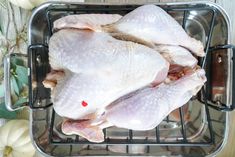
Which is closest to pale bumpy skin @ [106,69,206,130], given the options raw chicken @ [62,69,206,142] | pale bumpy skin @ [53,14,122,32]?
raw chicken @ [62,69,206,142]

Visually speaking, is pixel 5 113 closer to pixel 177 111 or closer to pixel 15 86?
pixel 15 86

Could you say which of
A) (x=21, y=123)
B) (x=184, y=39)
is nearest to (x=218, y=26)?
(x=184, y=39)

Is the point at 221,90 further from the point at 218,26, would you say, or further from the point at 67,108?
the point at 67,108

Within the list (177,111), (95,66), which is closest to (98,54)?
(95,66)

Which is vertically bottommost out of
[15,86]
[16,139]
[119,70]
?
[16,139]

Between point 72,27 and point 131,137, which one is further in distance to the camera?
point 131,137
